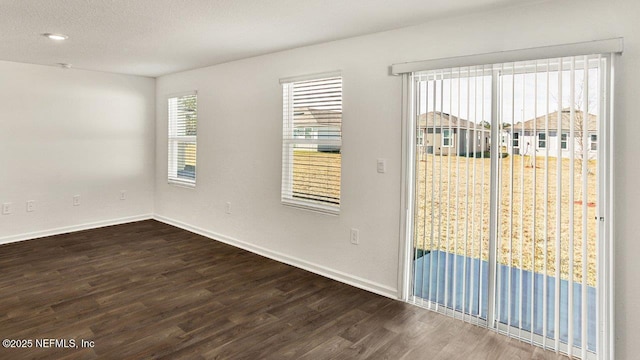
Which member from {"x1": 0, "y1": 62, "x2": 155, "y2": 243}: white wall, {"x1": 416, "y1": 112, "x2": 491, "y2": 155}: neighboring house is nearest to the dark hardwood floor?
{"x1": 0, "y1": 62, "x2": 155, "y2": 243}: white wall

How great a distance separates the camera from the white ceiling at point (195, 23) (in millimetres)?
2637

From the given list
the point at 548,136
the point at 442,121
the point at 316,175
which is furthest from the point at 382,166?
the point at 548,136

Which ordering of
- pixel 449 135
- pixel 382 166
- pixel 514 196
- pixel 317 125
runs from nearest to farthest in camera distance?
pixel 514 196 → pixel 449 135 → pixel 382 166 → pixel 317 125

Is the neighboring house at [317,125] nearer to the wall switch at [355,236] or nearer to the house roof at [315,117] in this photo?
the house roof at [315,117]

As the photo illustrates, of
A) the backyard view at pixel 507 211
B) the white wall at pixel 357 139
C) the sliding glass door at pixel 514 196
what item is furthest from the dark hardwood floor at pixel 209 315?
the backyard view at pixel 507 211

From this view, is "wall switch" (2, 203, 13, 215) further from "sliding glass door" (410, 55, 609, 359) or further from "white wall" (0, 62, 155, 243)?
"sliding glass door" (410, 55, 609, 359)

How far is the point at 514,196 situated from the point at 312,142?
1.97m

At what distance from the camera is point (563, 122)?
237cm

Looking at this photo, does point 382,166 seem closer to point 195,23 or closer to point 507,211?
point 507,211

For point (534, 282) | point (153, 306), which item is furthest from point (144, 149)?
point (534, 282)

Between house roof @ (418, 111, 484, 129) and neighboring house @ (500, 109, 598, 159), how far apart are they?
24 centimetres

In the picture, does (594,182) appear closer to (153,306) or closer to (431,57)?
(431,57)

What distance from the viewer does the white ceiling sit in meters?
2.64

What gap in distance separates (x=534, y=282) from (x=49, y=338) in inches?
124
